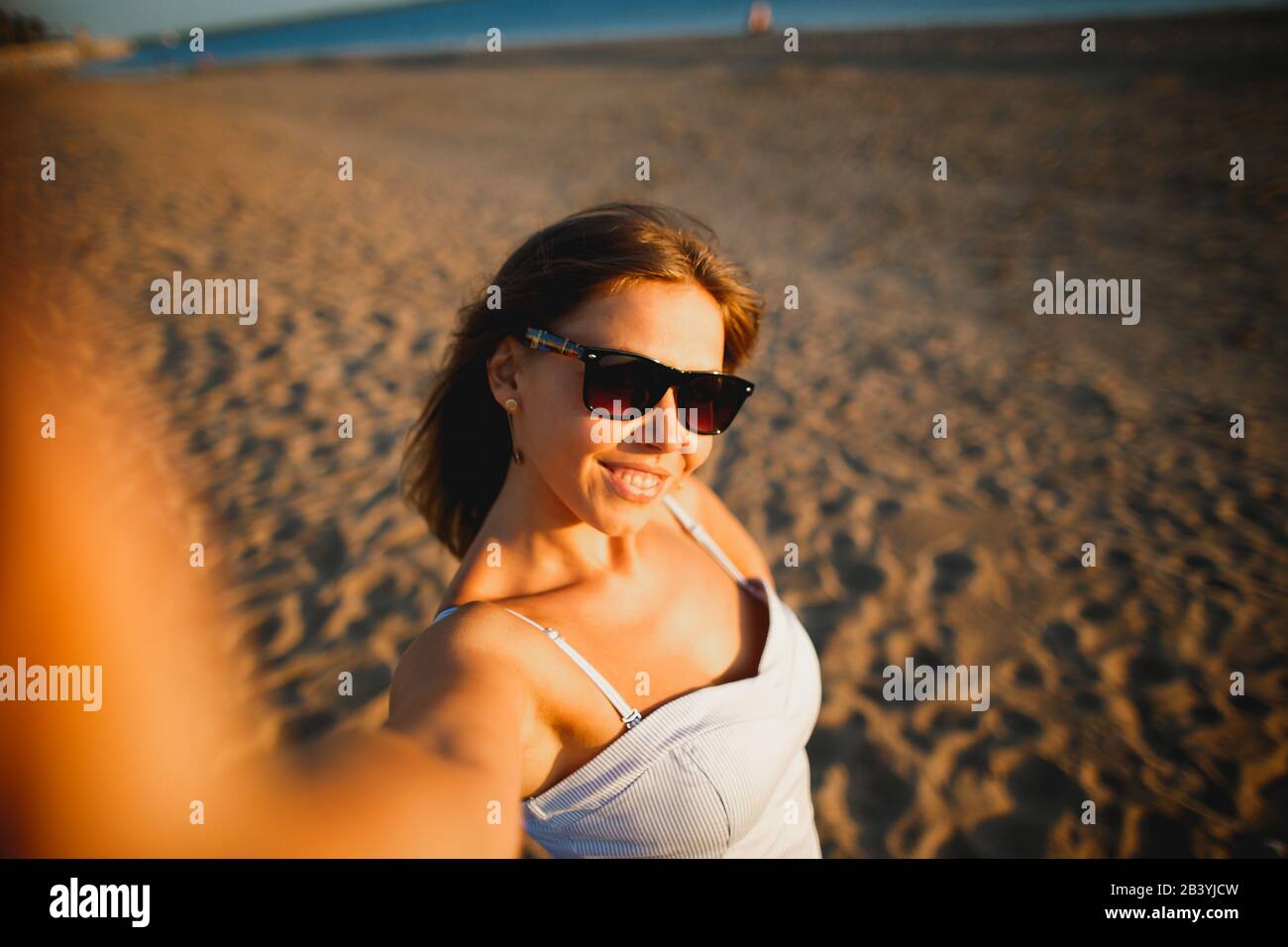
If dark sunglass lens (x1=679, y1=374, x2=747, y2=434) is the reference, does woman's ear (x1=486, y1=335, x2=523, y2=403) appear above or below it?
above

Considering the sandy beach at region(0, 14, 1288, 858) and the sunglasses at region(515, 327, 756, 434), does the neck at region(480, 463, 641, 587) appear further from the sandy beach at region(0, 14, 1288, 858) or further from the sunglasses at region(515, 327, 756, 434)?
the sandy beach at region(0, 14, 1288, 858)

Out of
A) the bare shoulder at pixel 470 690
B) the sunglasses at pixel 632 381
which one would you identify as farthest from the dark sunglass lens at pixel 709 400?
the bare shoulder at pixel 470 690

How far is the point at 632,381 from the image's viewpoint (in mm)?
1369

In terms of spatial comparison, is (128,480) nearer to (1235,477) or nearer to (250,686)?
(250,686)

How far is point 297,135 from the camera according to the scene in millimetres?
15586

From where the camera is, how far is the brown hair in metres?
1.42

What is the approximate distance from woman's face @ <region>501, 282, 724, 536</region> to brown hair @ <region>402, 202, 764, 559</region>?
0.04 meters

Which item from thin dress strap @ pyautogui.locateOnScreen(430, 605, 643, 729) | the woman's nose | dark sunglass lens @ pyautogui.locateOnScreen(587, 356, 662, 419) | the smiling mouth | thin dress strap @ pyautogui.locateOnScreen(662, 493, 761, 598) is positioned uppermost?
dark sunglass lens @ pyautogui.locateOnScreen(587, 356, 662, 419)

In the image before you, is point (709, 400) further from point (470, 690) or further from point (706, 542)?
point (470, 690)

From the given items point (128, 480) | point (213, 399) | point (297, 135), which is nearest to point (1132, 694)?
point (128, 480)

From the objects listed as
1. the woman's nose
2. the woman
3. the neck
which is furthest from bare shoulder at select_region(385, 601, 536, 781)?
the woman's nose

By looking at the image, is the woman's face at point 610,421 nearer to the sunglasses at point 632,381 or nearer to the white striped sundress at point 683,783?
the sunglasses at point 632,381
